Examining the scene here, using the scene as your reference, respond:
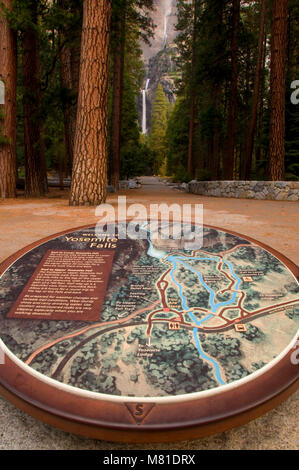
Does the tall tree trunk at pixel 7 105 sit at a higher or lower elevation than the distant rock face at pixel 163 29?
lower

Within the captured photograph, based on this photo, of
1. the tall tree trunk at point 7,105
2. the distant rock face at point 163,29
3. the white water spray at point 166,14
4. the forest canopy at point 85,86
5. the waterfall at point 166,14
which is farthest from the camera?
the waterfall at point 166,14

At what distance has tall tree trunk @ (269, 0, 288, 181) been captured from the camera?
9.17m

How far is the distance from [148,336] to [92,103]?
5.48 metres

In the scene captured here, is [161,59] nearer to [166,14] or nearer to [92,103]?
[166,14]

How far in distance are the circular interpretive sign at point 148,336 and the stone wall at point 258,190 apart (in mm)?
7640

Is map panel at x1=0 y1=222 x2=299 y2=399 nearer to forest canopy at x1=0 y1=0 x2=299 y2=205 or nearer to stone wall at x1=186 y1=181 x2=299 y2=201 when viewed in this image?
forest canopy at x1=0 y1=0 x2=299 y2=205

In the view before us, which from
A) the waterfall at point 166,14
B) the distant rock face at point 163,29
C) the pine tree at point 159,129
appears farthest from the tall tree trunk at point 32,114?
the waterfall at point 166,14

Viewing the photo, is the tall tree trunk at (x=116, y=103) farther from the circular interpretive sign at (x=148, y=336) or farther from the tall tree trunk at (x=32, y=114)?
the circular interpretive sign at (x=148, y=336)

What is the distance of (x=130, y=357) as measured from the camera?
129 centimetres

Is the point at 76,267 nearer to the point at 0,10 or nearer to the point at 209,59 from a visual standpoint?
the point at 0,10

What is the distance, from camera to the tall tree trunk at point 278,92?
9172 millimetres

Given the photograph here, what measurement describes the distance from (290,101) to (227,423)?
14077 millimetres
